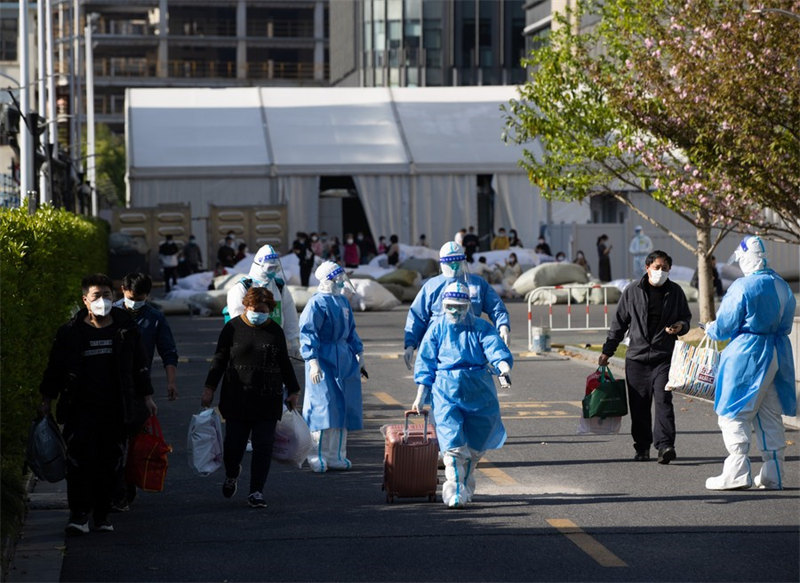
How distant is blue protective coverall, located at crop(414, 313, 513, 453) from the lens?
400 inches

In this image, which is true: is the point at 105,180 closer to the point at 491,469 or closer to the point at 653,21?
the point at 653,21

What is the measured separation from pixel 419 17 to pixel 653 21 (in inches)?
2746

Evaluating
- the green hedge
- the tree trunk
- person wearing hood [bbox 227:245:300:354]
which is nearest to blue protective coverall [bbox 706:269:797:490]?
person wearing hood [bbox 227:245:300:354]

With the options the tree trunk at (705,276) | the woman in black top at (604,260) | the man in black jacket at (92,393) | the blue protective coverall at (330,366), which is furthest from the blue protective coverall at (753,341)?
the woman in black top at (604,260)

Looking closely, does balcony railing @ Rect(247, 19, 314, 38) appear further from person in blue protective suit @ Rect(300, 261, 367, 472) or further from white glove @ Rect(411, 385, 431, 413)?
white glove @ Rect(411, 385, 431, 413)

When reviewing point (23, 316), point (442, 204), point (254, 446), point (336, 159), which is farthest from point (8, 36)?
point (254, 446)

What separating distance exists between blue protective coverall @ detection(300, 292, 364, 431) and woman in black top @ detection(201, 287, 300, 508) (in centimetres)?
157

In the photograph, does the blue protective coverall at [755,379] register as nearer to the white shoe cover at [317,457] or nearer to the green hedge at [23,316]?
the white shoe cover at [317,457]

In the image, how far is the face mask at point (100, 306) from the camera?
30.1ft

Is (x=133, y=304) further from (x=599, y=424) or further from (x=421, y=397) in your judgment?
(x=599, y=424)

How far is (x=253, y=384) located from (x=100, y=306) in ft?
4.51

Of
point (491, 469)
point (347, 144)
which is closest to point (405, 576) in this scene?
point (491, 469)

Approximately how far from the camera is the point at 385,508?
10102 mm

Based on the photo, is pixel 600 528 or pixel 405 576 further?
pixel 600 528
